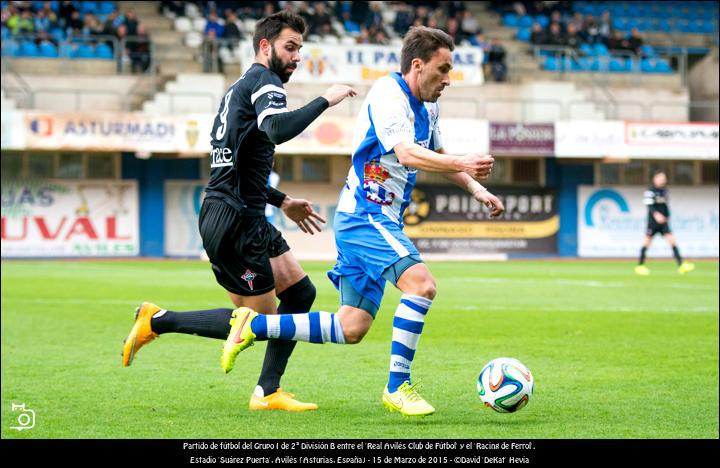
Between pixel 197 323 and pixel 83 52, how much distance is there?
88.8ft

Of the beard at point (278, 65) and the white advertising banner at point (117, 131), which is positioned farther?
the white advertising banner at point (117, 131)

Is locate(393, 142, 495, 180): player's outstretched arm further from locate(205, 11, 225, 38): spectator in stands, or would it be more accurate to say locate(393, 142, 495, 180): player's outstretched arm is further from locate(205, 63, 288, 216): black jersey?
locate(205, 11, 225, 38): spectator in stands

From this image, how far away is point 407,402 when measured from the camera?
6.14 metres

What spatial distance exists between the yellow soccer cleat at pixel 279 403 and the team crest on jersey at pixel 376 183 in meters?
1.36

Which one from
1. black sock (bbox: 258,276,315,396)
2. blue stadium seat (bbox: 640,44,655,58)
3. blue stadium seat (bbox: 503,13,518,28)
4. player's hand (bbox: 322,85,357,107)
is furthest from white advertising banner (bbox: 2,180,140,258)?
player's hand (bbox: 322,85,357,107)

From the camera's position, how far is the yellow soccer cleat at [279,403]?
663 cm

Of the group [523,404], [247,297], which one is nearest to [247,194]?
[247,297]

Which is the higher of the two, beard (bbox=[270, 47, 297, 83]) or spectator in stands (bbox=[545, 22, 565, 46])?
spectator in stands (bbox=[545, 22, 565, 46])

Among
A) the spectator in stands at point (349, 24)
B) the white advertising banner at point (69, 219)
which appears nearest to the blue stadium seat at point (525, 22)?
the spectator in stands at point (349, 24)

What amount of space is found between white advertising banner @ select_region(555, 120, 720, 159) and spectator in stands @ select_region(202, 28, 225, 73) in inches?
415

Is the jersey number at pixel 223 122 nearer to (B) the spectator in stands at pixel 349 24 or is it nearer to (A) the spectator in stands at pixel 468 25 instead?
(B) the spectator in stands at pixel 349 24

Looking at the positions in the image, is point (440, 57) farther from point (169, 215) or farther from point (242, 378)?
point (169, 215)

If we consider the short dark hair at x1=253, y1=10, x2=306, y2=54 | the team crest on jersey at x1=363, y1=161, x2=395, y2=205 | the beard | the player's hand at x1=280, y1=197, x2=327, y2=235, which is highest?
the short dark hair at x1=253, y1=10, x2=306, y2=54

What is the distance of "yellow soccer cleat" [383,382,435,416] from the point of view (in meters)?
6.09
